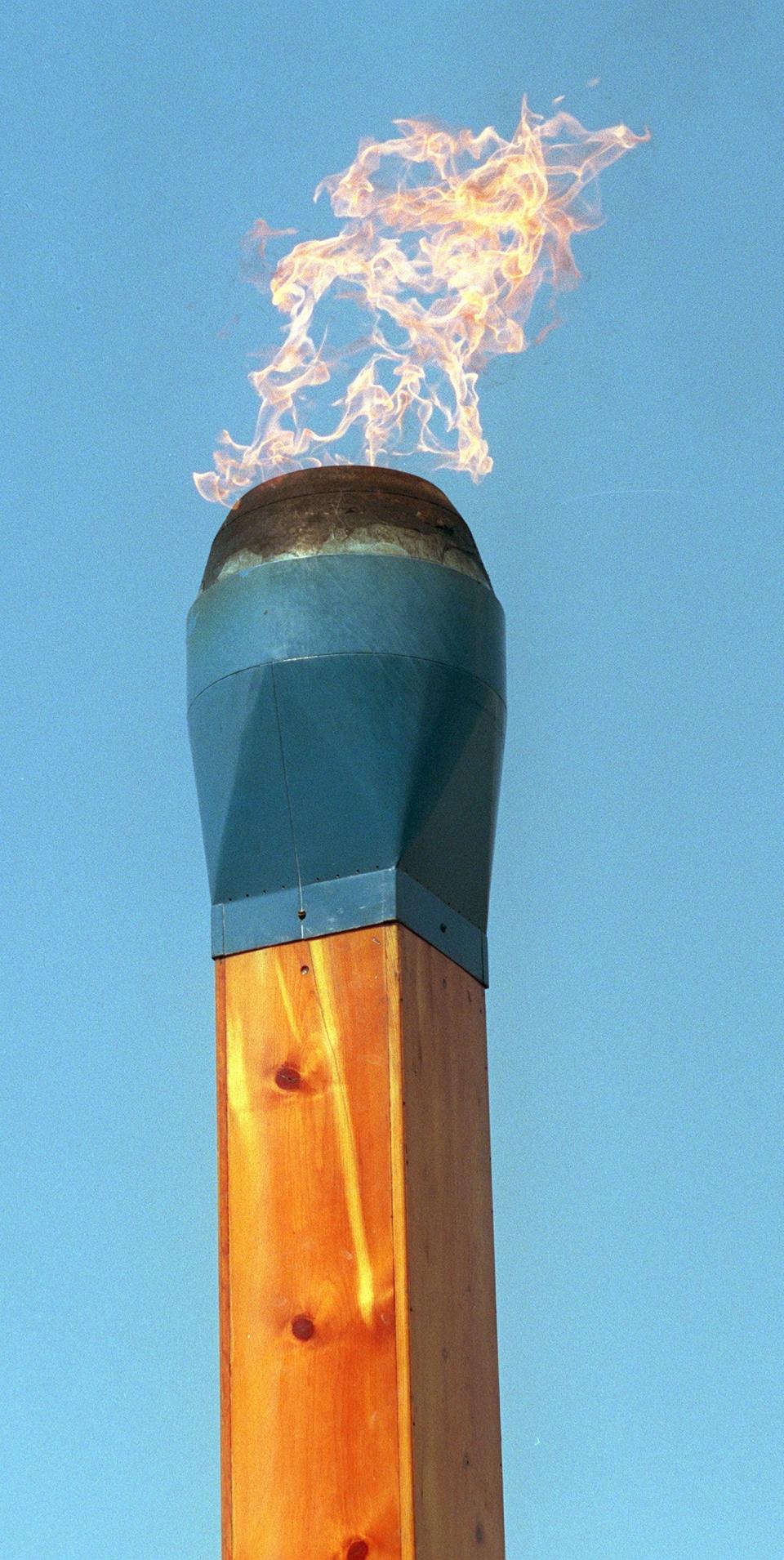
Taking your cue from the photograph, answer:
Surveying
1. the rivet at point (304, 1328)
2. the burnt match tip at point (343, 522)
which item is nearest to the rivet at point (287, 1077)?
the rivet at point (304, 1328)

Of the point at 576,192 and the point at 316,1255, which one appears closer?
the point at 316,1255

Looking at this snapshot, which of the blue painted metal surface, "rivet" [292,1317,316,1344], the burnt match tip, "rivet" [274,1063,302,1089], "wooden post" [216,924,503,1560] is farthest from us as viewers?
the burnt match tip

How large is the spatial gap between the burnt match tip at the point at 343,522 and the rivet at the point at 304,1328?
2045mm

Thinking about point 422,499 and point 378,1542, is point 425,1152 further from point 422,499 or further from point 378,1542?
point 422,499

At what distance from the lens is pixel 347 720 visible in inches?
219

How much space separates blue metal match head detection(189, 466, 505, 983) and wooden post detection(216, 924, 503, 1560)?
18cm

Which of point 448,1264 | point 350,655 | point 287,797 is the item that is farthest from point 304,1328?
point 350,655

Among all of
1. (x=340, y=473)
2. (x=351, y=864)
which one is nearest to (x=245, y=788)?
(x=351, y=864)

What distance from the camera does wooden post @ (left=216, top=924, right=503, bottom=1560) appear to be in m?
4.91

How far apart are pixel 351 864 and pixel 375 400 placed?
181 centimetres

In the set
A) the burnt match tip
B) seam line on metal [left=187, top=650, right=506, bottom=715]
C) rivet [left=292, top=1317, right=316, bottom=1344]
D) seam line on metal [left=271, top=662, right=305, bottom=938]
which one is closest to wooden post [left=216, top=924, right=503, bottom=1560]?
rivet [left=292, top=1317, right=316, bottom=1344]

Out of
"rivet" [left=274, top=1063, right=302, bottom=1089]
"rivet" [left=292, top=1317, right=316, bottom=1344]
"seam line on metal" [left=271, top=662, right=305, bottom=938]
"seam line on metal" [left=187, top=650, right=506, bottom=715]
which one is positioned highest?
"seam line on metal" [left=187, top=650, right=506, bottom=715]

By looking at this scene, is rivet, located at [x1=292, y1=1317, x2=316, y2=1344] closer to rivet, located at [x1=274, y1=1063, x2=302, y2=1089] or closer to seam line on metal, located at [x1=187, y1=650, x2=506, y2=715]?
rivet, located at [x1=274, y1=1063, x2=302, y2=1089]

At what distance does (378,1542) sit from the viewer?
480 centimetres
